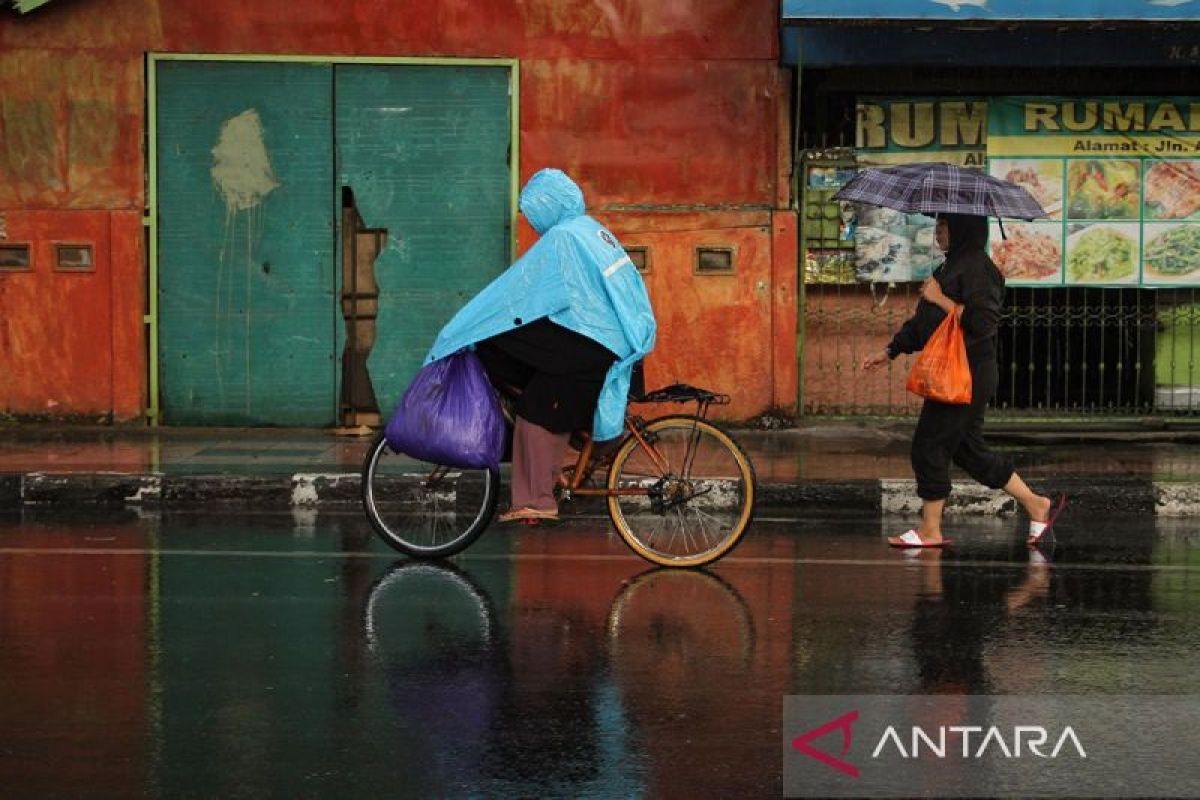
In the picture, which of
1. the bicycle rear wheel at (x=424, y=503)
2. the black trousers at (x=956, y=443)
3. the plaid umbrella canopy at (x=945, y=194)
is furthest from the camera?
the black trousers at (x=956, y=443)

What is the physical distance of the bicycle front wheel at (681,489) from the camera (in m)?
8.55

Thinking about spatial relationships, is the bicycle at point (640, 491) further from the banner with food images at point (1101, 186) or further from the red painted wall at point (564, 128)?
the banner with food images at point (1101, 186)

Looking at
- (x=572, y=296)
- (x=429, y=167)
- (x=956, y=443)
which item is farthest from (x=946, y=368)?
(x=429, y=167)

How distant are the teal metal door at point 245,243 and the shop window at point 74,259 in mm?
528

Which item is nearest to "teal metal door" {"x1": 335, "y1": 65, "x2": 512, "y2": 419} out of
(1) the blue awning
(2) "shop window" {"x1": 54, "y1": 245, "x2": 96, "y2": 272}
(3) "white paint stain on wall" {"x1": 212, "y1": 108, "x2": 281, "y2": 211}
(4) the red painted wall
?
(4) the red painted wall

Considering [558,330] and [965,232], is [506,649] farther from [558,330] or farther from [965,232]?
[965,232]

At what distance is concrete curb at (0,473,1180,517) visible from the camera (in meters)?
11.2

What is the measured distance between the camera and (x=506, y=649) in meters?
6.93

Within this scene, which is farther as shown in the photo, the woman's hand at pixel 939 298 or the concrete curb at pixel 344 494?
the concrete curb at pixel 344 494

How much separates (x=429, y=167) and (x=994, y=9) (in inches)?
166

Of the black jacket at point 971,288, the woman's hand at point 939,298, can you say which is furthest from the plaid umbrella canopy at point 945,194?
the woman's hand at point 939,298

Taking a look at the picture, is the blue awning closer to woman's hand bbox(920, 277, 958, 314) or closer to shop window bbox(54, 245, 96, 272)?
woman's hand bbox(920, 277, 958, 314)

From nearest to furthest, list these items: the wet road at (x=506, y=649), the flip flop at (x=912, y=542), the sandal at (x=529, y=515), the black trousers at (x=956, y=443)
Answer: the wet road at (x=506, y=649) < the sandal at (x=529, y=515) < the black trousers at (x=956, y=443) < the flip flop at (x=912, y=542)

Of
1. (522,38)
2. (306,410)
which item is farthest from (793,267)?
(306,410)
